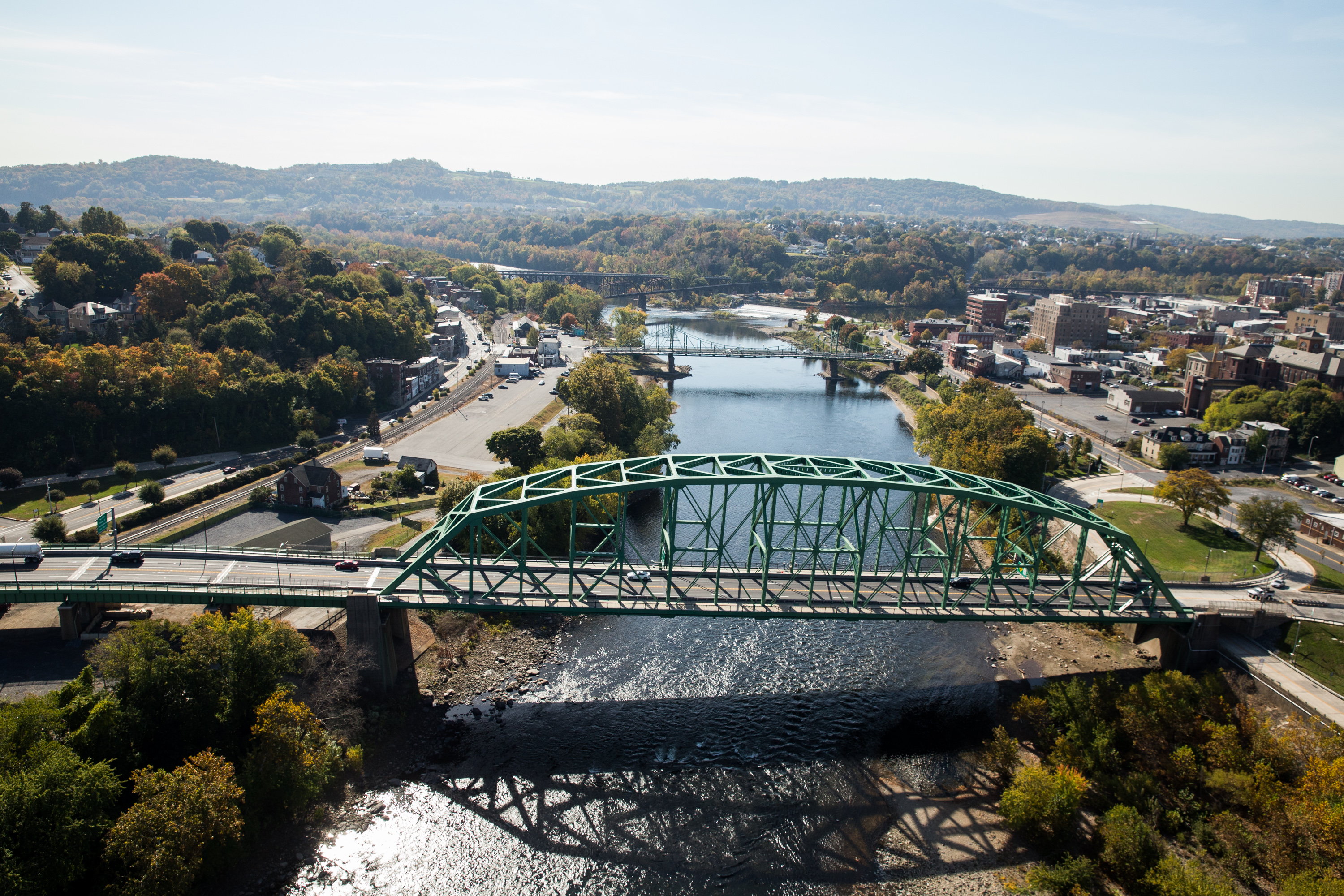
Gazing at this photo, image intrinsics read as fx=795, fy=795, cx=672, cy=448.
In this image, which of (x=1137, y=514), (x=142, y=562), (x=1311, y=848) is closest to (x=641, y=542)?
(x=142, y=562)

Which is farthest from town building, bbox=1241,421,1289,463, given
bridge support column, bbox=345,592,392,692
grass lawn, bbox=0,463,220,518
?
grass lawn, bbox=0,463,220,518

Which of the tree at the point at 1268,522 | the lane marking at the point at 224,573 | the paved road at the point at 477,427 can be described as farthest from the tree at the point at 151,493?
the tree at the point at 1268,522

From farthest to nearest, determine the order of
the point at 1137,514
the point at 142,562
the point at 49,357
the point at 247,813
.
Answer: the point at 49,357
the point at 1137,514
the point at 142,562
the point at 247,813

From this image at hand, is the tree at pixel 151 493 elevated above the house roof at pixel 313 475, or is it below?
below

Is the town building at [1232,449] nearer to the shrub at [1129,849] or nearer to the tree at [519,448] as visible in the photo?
the shrub at [1129,849]

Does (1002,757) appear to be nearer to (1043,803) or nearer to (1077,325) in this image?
(1043,803)

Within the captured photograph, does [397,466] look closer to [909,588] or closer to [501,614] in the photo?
[501,614]
